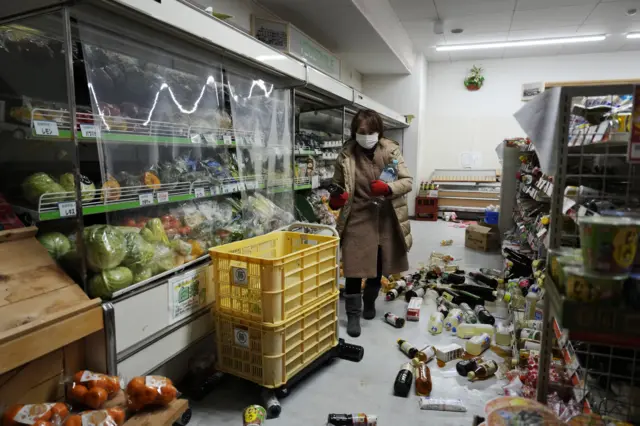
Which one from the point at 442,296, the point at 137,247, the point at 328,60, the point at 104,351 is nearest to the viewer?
the point at 104,351

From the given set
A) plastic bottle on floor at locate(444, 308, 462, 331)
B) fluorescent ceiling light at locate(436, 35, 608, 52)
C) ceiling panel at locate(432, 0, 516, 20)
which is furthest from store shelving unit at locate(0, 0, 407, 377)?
fluorescent ceiling light at locate(436, 35, 608, 52)

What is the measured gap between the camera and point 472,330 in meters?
Result: 2.94

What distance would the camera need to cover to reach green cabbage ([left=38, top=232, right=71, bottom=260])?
1.77 meters

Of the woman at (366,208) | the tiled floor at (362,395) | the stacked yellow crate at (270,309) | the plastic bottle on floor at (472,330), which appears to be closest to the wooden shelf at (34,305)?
Answer: the stacked yellow crate at (270,309)

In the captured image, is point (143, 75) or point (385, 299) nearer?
point (143, 75)

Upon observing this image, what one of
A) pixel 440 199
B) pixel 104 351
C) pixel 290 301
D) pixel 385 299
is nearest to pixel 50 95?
pixel 104 351

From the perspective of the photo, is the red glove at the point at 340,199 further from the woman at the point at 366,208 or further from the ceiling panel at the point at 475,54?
the ceiling panel at the point at 475,54

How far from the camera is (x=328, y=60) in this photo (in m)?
5.45

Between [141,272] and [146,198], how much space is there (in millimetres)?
365

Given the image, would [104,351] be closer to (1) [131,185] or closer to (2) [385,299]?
(1) [131,185]

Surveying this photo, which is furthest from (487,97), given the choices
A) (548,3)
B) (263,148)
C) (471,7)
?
(263,148)

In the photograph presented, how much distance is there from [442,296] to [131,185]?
2764mm

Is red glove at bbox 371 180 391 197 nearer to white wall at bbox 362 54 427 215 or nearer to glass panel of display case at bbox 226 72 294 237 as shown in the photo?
glass panel of display case at bbox 226 72 294 237

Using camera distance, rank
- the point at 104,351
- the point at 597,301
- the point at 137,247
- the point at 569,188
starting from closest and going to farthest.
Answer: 1. the point at 597,301
2. the point at 569,188
3. the point at 104,351
4. the point at 137,247
